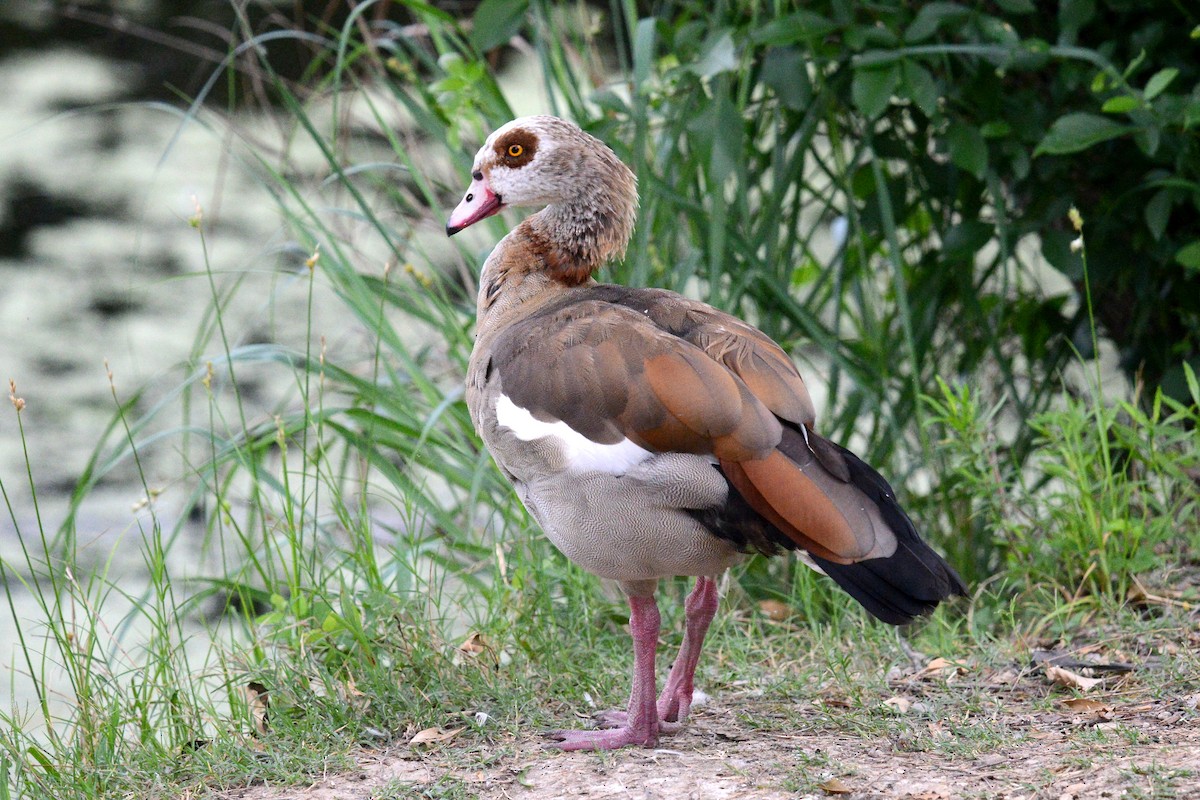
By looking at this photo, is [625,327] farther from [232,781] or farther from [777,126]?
[777,126]

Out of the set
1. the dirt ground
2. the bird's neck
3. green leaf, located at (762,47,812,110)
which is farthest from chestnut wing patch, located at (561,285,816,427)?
green leaf, located at (762,47,812,110)

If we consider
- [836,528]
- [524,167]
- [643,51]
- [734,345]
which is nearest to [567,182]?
[524,167]

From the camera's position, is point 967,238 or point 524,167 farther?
point 967,238

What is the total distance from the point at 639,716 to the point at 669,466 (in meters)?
0.55

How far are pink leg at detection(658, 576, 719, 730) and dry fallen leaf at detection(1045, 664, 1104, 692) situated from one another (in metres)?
0.79

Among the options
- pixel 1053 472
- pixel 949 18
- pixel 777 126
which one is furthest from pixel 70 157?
pixel 1053 472

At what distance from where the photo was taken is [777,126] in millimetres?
4438

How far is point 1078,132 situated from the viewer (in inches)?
146

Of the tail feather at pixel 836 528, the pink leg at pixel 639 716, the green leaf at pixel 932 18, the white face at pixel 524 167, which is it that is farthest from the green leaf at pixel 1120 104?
the pink leg at pixel 639 716

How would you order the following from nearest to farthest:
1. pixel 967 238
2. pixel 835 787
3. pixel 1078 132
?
pixel 835 787 → pixel 1078 132 → pixel 967 238

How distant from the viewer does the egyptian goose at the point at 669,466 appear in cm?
258

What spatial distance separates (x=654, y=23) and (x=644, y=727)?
2.13 metres

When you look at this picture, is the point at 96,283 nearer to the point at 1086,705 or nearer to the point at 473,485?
the point at 473,485

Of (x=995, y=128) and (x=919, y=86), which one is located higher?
(x=919, y=86)
